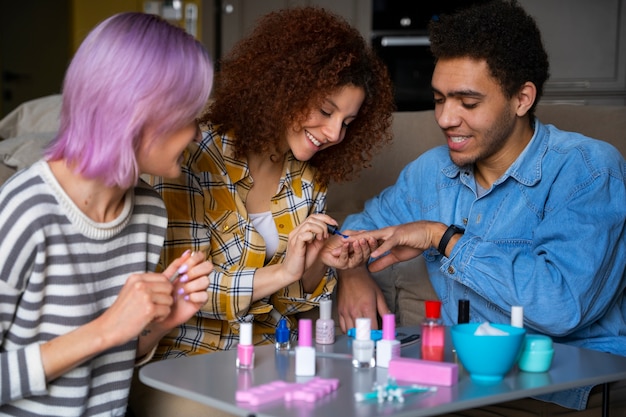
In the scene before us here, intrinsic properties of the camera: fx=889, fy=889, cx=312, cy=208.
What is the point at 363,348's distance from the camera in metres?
1.51

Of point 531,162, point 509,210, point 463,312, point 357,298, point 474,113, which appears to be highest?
point 474,113

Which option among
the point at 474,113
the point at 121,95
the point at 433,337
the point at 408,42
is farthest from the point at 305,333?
the point at 408,42

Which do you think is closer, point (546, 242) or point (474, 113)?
point (546, 242)

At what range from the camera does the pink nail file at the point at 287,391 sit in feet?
4.18

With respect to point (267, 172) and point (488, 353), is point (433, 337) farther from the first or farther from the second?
point (267, 172)

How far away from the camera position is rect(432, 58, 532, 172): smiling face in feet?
6.88

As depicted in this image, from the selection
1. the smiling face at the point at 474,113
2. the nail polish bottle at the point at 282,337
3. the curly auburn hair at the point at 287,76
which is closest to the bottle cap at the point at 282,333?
the nail polish bottle at the point at 282,337

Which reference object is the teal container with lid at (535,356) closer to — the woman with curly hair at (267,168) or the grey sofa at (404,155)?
the woman with curly hair at (267,168)

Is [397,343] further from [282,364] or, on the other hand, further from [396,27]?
[396,27]

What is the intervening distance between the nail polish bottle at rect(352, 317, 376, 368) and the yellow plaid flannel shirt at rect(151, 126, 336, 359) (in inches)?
16.6

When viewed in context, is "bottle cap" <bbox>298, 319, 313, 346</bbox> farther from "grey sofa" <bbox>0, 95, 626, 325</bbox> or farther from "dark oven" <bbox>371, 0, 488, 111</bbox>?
"dark oven" <bbox>371, 0, 488, 111</bbox>

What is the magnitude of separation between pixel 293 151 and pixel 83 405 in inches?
30.7

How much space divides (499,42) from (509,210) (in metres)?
0.40

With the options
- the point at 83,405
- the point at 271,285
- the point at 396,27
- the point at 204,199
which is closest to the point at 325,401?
the point at 83,405
